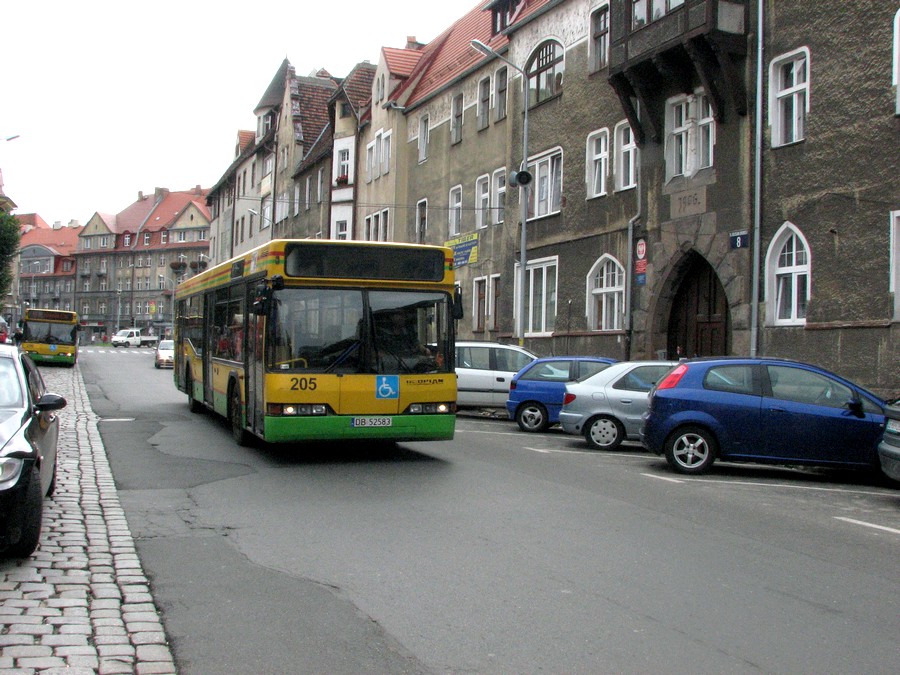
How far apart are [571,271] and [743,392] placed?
655 inches

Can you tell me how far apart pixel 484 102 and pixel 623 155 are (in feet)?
34.3

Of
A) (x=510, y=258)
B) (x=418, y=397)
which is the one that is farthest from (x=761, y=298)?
(x=510, y=258)

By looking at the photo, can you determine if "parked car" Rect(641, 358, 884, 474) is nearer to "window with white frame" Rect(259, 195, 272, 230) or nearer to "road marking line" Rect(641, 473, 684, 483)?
"road marking line" Rect(641, 473, 684, 483)

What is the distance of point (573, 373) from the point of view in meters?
19.4

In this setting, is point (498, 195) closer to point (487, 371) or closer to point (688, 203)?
point (688, 203)

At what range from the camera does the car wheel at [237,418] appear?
1441 cm

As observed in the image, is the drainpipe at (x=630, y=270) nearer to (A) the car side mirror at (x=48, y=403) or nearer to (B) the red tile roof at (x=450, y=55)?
(B) the red tile roof at (x=450, y=55)

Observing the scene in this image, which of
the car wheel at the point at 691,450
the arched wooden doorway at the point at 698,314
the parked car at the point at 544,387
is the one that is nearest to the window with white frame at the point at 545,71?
the arched wooden doorway at the point at 698,314

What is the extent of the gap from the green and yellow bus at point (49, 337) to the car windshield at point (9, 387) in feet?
135

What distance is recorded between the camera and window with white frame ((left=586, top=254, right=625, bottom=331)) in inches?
1062

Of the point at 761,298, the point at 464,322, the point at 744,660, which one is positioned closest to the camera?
the point at 744,660

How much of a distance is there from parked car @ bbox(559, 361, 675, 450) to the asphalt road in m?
2.98

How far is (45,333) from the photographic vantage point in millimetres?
47500

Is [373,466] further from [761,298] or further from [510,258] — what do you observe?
[510,258]
